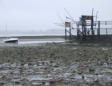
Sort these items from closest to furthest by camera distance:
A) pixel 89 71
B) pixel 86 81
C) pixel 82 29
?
pixel 86 81
pixel 89 71
pixel 82 29

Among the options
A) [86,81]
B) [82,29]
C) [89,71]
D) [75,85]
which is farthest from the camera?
[82,29]

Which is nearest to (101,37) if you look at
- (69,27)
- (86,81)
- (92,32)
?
(92,32)

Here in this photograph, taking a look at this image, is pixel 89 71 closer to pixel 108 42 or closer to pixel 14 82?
pixel 14 82

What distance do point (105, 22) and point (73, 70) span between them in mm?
22440

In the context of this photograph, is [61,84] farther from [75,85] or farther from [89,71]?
[89,71]

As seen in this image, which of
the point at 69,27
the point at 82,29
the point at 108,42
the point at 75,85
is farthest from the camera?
the point at 69,27

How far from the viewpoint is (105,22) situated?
30797mm

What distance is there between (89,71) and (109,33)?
21822 millimetres

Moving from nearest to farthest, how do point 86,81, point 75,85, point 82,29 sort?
point 75,85 < point 86,81 < point 82,29

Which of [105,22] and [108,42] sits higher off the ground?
[105,22]

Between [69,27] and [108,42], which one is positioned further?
[69,27]

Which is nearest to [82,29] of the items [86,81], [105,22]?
[105,22]

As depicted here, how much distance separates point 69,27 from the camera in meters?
32.6

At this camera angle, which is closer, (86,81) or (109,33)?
(86,81)
